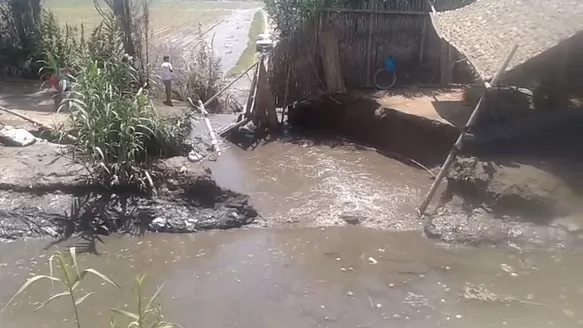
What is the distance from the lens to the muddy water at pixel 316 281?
5.58 metres

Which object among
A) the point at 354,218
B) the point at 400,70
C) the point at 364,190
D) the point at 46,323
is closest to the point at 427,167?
the point at 364,190

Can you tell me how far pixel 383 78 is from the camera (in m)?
11.8

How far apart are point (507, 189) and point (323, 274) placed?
8.69 feet

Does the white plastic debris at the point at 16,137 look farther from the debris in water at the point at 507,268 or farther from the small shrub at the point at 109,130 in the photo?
the debris in water at the point at 507,268

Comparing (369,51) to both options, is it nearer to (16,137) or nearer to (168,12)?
(16,137)

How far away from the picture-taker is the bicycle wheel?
1168cm

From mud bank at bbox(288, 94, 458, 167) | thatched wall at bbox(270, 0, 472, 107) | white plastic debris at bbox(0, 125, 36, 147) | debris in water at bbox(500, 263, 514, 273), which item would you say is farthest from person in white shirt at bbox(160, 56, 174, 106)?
debris in water at bbox(500, 263, 514, 273)

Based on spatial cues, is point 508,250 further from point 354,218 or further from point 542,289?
point 354,218

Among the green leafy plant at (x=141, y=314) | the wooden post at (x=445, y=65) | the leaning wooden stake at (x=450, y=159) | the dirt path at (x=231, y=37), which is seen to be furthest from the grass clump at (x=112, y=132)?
the dirt path at (x=231, y=37)

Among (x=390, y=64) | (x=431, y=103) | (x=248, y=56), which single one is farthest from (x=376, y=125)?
(x=248, y=56)

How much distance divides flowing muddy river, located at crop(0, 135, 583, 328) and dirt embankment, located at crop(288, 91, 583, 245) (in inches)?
11.6

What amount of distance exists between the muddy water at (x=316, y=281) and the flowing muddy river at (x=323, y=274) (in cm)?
1

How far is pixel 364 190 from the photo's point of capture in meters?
8.48

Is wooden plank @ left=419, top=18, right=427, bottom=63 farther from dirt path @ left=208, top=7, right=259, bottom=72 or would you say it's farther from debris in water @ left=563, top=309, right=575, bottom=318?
debris in water @ left=563, top=309, right=575, bottom=318
